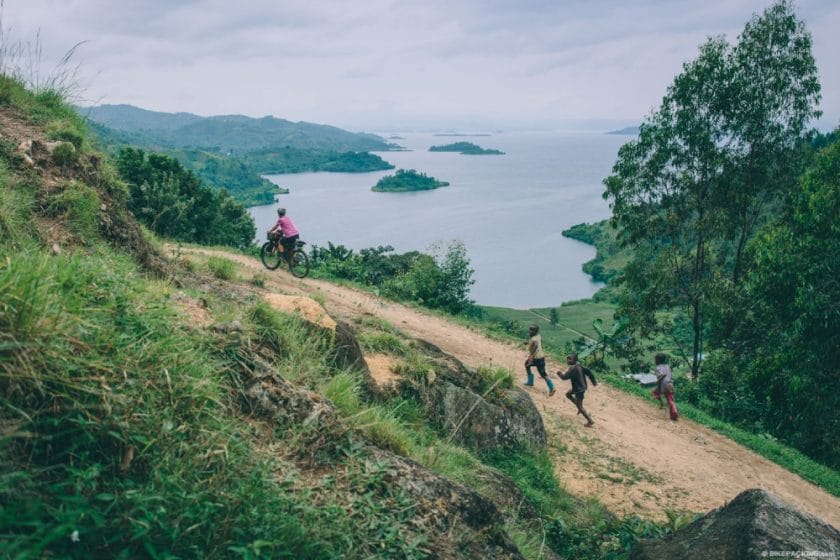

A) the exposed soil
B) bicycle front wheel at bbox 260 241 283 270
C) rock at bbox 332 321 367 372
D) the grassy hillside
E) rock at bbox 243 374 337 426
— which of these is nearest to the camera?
the grassy hillside

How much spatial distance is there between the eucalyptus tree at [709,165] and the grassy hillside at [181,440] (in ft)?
52.2

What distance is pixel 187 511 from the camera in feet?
7.80

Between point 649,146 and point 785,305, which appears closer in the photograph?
point 785,305

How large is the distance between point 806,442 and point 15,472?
17201 millimetres

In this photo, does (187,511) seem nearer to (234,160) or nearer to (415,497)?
(415,497)

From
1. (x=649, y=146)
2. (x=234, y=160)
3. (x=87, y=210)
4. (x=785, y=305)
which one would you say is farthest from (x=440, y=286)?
Answer: (x=234, y=160)

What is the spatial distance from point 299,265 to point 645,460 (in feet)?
37.8

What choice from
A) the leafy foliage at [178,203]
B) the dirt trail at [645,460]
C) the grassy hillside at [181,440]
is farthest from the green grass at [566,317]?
the grassy hillside at [181,440]

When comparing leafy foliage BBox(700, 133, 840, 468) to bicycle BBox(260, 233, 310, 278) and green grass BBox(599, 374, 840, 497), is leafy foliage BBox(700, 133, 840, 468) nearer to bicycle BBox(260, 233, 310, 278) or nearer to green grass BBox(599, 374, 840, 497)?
green grass BBox(599, 374, 840, 497)

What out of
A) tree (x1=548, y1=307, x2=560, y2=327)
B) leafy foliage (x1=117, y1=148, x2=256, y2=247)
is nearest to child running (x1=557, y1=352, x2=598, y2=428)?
leafy foliage (x1=117, y1=148, x2=256, y2=247)

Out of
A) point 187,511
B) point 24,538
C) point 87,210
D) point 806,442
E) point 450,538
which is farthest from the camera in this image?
point 806,442

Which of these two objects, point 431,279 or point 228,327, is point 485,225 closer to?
point 431,279

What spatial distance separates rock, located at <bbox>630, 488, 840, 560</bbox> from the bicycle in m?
13.4

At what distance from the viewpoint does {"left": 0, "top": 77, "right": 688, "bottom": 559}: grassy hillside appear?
2.27 m
